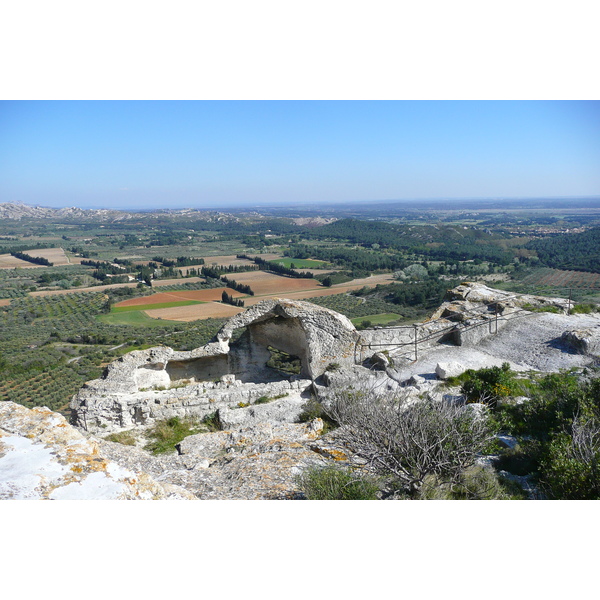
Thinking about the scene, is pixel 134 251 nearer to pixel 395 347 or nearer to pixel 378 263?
pixel 378 263

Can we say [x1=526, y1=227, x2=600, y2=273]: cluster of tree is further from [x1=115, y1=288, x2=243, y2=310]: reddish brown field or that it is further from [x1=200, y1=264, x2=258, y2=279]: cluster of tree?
[x1=200, y1=264, x2=258, y2=279]: cluster of tree

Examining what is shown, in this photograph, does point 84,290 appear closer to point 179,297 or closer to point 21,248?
point 179,297

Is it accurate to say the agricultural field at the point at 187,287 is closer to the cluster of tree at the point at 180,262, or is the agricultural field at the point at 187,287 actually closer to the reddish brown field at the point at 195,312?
the reddish brown field at the point at 195,312

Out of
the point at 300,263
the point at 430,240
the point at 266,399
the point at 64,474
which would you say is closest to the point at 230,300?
the point at 300,263

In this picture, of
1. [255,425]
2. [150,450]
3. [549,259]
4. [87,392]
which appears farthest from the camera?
[549,259]

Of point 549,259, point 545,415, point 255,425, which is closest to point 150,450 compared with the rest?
point 255,425

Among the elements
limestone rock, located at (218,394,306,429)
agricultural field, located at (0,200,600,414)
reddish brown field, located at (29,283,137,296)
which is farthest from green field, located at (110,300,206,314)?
limestone rock, located at (218,394,306,429)
